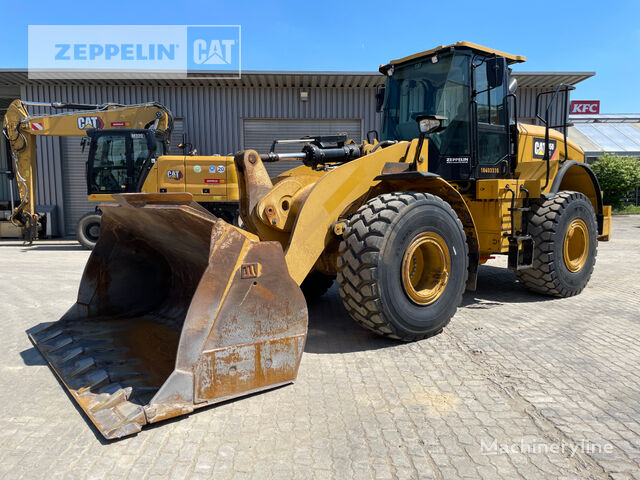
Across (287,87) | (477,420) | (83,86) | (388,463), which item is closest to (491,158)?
(477,420)

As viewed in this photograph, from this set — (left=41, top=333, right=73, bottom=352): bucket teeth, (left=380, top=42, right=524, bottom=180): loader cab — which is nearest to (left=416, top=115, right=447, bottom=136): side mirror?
(left=380, top=42, right=524, bottom=180): loader cab

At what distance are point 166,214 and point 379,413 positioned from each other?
203cm

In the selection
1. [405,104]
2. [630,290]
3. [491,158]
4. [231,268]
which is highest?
[405,104]

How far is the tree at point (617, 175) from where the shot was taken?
2297 cm

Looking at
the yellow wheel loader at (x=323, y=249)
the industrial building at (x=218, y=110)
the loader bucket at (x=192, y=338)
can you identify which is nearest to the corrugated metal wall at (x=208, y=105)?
the industrial building at (x=218, y=110)

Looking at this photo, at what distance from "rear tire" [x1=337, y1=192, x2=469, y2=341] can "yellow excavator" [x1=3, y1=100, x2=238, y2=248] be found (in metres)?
7.92

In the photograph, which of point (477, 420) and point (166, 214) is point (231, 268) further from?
point (477, 420)

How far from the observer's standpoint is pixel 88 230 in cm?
1221

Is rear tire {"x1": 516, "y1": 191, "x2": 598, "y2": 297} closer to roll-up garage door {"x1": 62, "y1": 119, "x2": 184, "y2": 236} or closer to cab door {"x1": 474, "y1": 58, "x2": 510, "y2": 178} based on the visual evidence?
cab door {"x1": 474, "y1": 58, "x2": 510, "y2": 178}

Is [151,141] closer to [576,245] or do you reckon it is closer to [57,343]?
[57,343]

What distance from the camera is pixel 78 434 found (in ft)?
8.42

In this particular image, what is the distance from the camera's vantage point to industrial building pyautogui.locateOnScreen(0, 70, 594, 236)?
14953mm

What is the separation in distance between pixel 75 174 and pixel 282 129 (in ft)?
23.3

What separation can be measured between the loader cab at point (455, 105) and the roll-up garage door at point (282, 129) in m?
9.92
